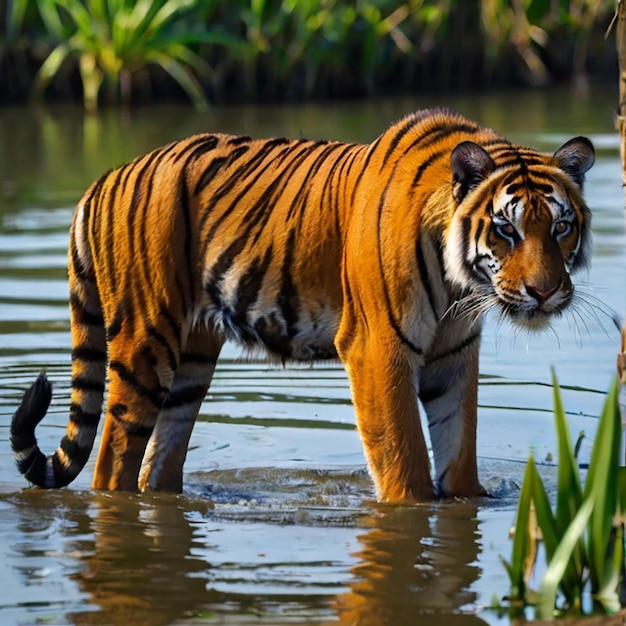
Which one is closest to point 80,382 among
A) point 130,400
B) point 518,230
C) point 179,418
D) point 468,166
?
point 130,400

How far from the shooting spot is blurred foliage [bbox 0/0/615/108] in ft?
57.7

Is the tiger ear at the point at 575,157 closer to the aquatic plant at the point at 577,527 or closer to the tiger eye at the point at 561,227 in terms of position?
the tiger eye at the point at 561,227

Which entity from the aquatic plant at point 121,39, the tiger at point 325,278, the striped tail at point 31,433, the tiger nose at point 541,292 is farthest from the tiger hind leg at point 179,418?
the aquatic plant at point 121,39

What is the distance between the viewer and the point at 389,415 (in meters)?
4.93

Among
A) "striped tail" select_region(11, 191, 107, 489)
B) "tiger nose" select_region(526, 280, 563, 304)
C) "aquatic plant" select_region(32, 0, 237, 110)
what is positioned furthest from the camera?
"aquatic plant" select_region(32, 0, 237, 110)

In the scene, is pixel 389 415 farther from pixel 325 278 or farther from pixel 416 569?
pixel 416 569

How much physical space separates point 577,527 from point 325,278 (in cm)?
184

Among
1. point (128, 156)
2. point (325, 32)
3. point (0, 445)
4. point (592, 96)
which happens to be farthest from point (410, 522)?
point (592, 96)

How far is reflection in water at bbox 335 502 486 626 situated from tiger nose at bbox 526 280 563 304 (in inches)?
29.9

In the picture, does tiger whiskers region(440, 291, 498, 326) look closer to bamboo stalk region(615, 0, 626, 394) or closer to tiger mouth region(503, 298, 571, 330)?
tiger mouth region(503, 298, 571, 330)

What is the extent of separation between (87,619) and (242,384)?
318 centimetres

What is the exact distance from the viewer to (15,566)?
173 inches

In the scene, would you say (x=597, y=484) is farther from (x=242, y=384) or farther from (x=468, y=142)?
(x=242, y=384)

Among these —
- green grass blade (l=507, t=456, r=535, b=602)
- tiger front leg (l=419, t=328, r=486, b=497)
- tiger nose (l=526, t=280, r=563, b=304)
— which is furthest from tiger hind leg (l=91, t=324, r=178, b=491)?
green grass blade (l=507, t=456, r=535, b=602)
